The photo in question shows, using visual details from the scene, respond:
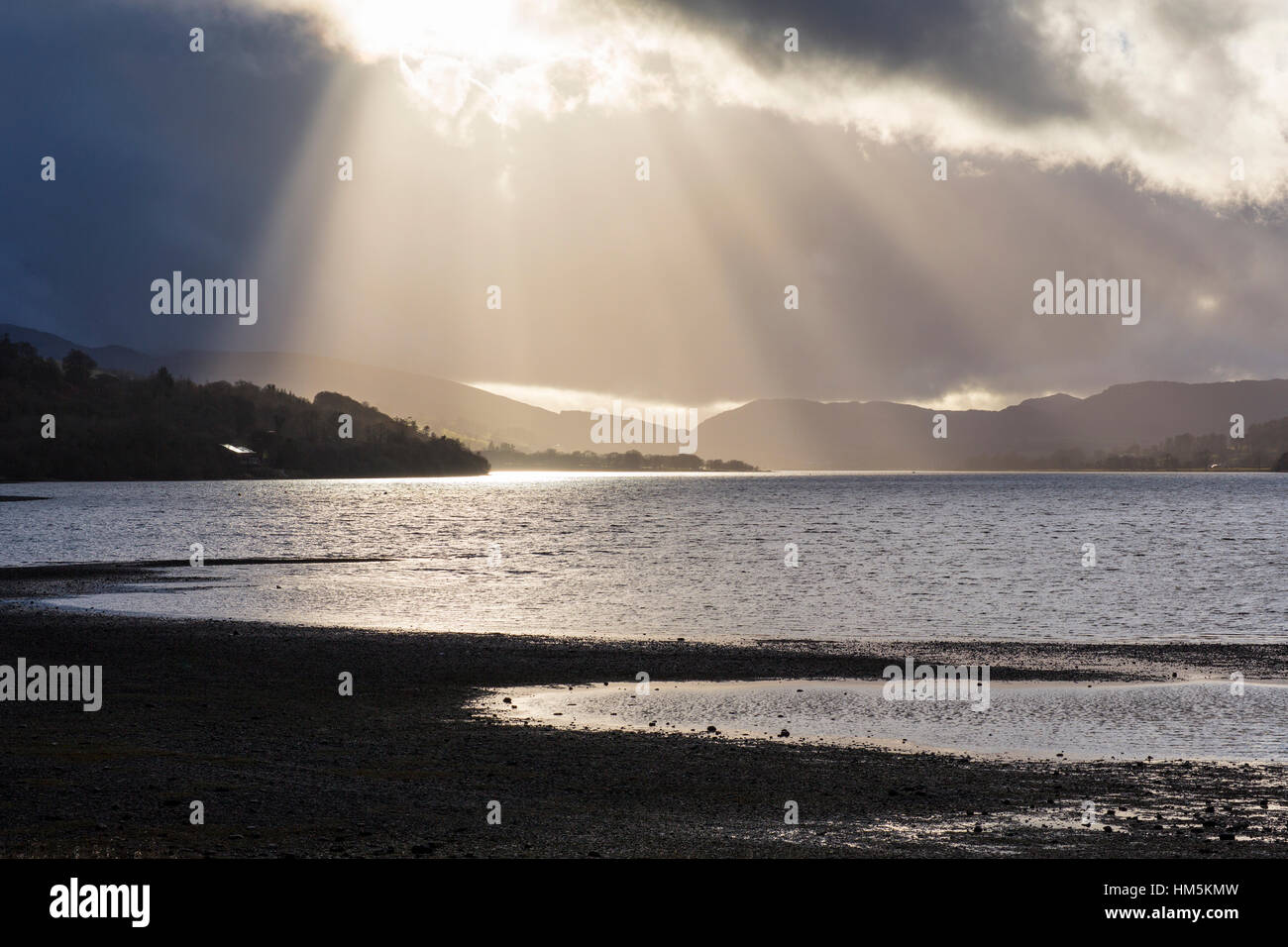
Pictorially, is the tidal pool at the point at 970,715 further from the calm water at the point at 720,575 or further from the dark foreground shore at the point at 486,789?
the calm water at the point at 720,575

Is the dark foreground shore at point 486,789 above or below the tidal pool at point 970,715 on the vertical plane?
above

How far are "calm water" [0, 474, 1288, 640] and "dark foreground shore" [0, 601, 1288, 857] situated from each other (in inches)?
801

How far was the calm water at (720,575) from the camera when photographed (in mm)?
48125

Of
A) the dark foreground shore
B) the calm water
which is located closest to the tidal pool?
the dark foreground shore

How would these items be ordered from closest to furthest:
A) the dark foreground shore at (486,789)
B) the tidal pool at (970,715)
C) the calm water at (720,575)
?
1. the dark foreground shore at (486,789)
2. the tidal pool at (970,715)
3. the calm water at (720,575)

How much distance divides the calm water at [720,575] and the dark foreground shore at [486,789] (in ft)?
66.8

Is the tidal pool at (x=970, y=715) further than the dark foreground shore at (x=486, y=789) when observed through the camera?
Yes

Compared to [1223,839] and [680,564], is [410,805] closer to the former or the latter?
[1223,839]

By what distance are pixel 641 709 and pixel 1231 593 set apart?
49.4 meters

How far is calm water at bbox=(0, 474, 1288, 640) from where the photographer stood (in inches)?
1895

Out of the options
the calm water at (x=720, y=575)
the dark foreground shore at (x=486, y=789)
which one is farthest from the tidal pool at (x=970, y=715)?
the calm water at (x=720, y=575)

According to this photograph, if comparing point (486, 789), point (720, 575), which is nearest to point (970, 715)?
point (486, 789)

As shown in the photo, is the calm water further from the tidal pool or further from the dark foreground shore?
the dark foreground shore
